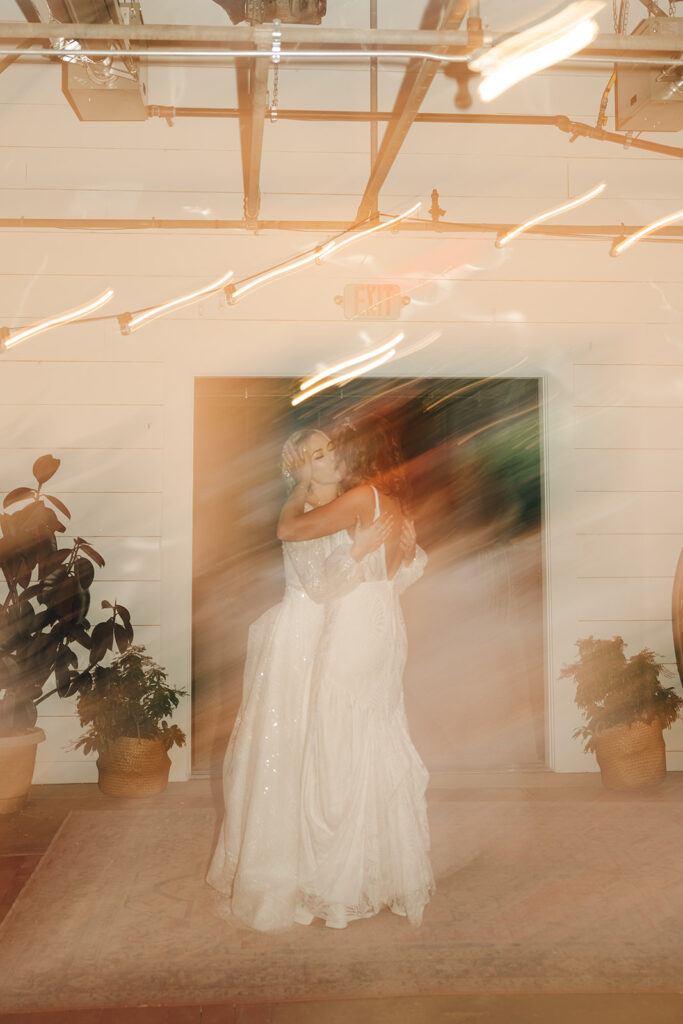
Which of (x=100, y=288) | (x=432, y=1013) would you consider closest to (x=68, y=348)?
(x=100, y=288)

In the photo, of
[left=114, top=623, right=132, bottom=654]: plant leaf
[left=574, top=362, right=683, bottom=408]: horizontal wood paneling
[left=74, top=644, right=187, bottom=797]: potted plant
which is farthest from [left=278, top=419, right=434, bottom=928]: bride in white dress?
[left=574, top=362, right=683, bottom=408]: horizontal wood paneling

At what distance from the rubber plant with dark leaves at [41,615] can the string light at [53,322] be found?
2.26 feet

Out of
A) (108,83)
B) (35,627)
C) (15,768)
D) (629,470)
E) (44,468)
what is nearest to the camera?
(108,83)

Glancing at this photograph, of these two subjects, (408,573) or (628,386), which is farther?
(628,386)

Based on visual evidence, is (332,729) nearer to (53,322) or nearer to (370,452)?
(370,452)

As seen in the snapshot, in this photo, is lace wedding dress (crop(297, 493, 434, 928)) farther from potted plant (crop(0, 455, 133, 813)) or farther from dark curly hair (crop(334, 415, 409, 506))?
potted plant (crop(0, 455, 133, 813))

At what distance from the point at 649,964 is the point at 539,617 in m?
2.38

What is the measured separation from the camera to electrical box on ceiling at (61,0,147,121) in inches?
127

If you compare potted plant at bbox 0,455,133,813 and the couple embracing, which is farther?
potted plant at bbox 0,455,133,813

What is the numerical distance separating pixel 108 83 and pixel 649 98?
2.19 metres

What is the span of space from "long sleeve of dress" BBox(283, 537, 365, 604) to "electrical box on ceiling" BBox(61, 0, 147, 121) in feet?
6.66

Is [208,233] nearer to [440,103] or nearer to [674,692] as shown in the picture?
[440,103]

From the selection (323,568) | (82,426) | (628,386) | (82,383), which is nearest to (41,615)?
(82,426)

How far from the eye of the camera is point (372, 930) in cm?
274
